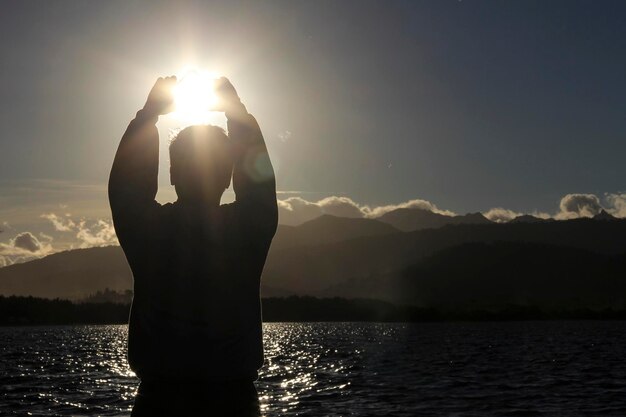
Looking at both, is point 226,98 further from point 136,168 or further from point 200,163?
point 136,168

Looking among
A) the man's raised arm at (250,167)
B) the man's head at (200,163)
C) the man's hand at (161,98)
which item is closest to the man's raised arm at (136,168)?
the man's hand at (161,98)

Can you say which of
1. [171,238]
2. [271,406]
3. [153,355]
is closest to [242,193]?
[171,238]

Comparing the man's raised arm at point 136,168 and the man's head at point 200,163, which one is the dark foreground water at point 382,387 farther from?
the man's raised arm at point 136,168

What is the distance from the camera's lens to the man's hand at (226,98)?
19.9 feet

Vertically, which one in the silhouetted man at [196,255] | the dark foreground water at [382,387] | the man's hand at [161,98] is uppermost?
the man's hand at [161,98]

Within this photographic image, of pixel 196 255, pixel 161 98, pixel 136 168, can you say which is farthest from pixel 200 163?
pixel 196 255

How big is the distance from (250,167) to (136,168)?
0.94 meters

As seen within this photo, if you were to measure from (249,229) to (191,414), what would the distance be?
1.56 meters

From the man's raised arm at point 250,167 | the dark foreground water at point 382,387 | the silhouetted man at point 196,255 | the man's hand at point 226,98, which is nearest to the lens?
the silhouetted man at point 196,255

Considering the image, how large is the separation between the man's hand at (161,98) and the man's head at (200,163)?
0.24m

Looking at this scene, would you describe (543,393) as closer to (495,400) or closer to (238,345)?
(495,400)

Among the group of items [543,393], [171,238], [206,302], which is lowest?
[543,393]

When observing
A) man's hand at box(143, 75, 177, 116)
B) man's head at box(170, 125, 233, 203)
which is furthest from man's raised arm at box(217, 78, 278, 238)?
man's hand at box(143, 75, 177, 116)

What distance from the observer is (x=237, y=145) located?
6.04m
